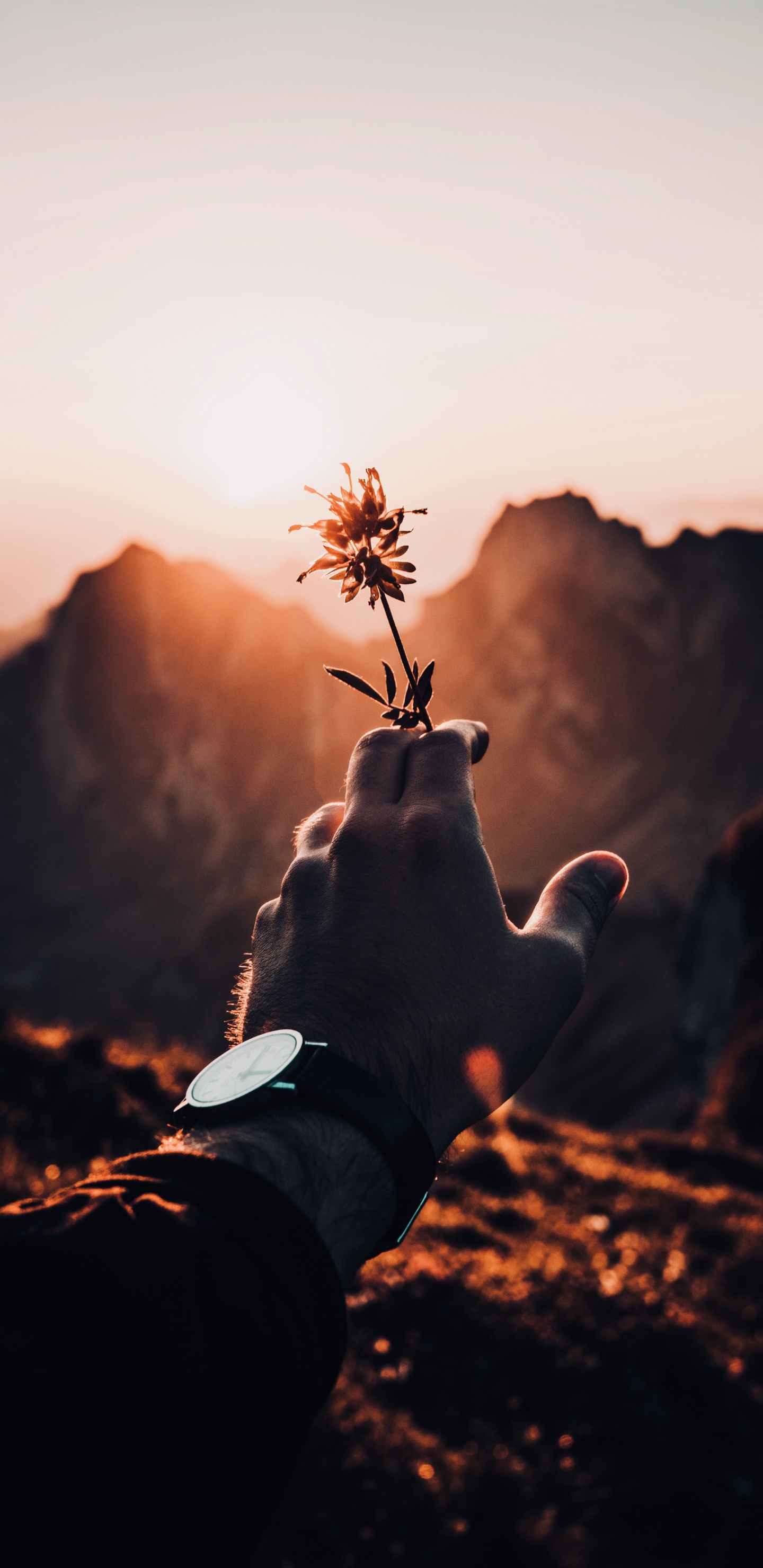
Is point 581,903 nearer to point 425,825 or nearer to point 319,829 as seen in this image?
point 425,825

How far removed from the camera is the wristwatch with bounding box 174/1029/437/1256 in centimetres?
148

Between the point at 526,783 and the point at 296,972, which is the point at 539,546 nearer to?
the point at 526,783

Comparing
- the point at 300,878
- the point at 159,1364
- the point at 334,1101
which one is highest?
the point at 300,878

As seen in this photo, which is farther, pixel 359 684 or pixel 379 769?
pixel 379 769

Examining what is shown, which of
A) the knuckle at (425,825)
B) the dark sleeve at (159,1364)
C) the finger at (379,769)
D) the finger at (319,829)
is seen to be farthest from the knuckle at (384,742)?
the dark sleeve at (159,1364)

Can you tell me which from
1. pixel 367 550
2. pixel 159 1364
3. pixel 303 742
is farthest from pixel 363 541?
pixel 303 742

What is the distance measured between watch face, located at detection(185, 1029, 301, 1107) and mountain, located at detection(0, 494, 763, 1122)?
55.1 meters

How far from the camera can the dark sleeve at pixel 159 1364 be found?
0.96 m

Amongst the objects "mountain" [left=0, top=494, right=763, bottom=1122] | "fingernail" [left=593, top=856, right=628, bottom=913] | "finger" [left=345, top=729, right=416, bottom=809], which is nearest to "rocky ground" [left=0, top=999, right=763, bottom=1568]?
"fingernail" [left=593, top=856, right=628, bottom=913]

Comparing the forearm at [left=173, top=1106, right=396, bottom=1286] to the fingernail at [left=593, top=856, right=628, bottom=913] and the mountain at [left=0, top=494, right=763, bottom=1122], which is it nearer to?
the fingernail at [left=593, top=856, right=628, bottom=913]

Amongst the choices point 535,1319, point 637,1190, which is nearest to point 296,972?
point 535,1319

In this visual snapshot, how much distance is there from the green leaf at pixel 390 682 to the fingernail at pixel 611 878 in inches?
32.2

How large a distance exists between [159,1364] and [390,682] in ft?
4.39

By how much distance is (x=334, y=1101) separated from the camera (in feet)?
4.82
